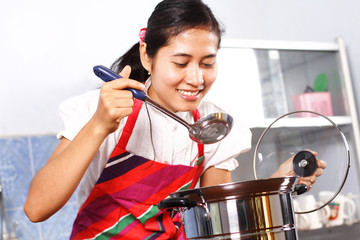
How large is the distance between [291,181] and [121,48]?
1389 millimetres

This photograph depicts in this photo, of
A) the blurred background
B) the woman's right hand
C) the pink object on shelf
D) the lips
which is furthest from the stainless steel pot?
the pink object on shelf

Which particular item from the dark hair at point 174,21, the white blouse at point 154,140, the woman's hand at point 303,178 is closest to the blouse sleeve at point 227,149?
the white blouse at point 154,140

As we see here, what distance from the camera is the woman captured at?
1071 millimetres

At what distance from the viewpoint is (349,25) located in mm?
2393

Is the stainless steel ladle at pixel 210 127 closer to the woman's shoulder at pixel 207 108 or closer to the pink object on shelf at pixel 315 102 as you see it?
the woman's shoulder at pixel 207 108

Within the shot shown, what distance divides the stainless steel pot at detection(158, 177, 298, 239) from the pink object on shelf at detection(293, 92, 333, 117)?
4.78 ft

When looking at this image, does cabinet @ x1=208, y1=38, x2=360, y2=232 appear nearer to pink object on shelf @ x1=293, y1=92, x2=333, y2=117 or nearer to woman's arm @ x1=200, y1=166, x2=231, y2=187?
pink object on shelf @ x1=293, y1=92, x2=333, y2=117

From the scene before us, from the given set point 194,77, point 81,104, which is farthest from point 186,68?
point 81,104

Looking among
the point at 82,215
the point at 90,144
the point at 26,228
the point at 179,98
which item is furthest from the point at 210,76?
the point at 26,228

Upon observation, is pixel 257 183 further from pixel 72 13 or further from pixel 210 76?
pixel 72 13

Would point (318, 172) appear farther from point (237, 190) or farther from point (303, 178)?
point (237, 190)

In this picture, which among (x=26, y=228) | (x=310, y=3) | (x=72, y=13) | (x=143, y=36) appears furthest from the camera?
(x=310, y=3)

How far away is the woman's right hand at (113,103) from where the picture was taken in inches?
36.3

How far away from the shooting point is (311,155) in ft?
3.74
